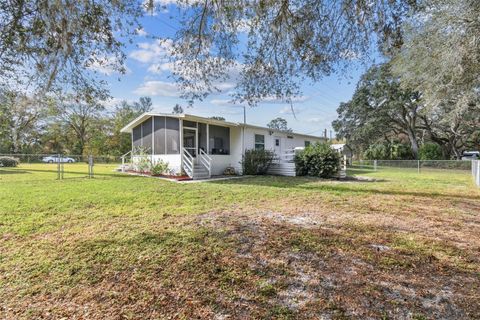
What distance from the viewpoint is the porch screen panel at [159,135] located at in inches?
532

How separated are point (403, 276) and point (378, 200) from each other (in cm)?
484

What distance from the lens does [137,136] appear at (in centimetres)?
1535

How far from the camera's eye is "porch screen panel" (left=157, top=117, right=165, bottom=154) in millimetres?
13508

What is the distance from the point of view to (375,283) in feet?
8.93

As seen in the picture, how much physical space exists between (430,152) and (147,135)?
86.1 ft

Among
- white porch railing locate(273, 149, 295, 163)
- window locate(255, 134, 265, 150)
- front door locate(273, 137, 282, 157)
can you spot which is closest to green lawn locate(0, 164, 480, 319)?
white porch railing locate(273, 149, 295, 163)

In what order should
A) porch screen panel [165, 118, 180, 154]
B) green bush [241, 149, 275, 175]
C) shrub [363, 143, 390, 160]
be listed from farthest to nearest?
shrub [363, 143, 390, 160], green bush [241, 149, 275, 175], porch screen panel [165, 118, 180, 154]

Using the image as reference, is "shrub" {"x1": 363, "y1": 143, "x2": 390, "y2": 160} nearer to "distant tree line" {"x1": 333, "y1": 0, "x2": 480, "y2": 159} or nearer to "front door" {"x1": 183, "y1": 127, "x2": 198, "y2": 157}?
"distant tree line" {"x1": 333, "y1": 0, "x2": 480, "y2": 159}

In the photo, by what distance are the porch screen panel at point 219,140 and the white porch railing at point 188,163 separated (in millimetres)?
1731

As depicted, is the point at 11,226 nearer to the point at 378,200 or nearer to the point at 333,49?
the point at 333,49

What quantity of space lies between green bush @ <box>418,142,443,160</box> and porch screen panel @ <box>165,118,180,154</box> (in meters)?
24.9

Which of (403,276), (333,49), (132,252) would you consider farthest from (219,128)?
(403,276)

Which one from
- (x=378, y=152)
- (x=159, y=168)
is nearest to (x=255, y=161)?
(x=159, y=168)

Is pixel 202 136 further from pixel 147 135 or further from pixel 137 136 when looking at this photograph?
pixel 137 136
